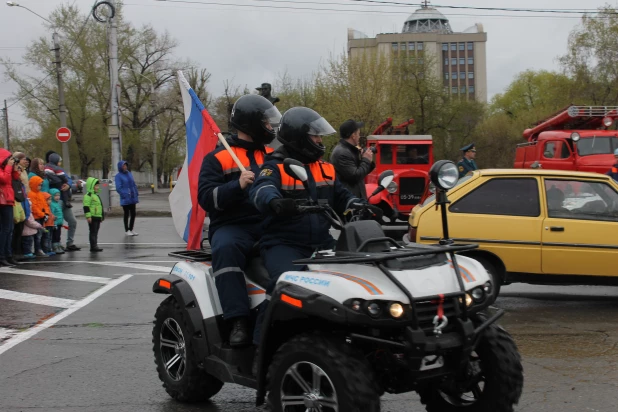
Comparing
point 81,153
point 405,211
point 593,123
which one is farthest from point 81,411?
point 81,153

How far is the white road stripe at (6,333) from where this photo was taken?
7.45 m

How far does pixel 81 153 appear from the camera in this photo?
6288 centimetres

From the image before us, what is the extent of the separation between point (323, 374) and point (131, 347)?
3.65 m

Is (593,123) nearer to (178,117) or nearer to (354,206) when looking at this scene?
(354,206)

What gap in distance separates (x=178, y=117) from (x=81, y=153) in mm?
12416

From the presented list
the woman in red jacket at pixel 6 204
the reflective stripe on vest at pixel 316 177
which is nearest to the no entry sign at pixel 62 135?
the woman in red jacket at pixel 6 204

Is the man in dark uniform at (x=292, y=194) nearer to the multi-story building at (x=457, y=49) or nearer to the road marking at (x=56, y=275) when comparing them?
the road marking at (x=56, y=275)

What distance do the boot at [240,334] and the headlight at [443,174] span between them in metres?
1.43

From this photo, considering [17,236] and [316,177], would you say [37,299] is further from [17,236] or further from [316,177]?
[316,177]

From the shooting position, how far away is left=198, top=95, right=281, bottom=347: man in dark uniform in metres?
→ 4.61

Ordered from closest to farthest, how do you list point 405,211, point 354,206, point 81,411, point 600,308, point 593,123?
point 354,206, point 81,411, point 600,308, point 405,211, point 593,123

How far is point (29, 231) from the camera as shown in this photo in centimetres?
1377

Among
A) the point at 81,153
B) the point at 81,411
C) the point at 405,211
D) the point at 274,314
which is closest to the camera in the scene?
the point at 274,314

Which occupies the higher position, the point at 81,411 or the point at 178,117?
the point at 178,117
